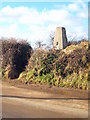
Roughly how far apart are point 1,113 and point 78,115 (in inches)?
101

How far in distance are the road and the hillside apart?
1.49 m

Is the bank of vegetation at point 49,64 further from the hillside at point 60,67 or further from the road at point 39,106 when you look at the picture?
the road at point 39,106

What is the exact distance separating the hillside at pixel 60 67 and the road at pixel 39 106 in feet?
4.89

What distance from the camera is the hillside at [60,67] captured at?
10.8 metres

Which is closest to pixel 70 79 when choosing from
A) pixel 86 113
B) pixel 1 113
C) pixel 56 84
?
pixel 56 84

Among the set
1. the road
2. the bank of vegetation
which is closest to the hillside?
the bank of vegetation

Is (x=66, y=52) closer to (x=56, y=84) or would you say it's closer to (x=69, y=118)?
(x=56, y=84)

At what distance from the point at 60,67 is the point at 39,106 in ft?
12.6

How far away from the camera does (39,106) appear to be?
812 centimetres

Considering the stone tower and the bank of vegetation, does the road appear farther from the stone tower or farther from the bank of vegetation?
the stone tower

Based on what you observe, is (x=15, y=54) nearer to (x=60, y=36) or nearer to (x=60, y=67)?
(x=60, y=36)

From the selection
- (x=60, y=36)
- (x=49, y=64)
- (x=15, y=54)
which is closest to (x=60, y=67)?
(x=49, y=64)

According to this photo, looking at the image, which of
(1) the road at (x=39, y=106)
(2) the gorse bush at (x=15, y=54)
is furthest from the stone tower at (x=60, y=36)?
(1) the road at (x=39, y=106)

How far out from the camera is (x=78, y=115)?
7141mm
